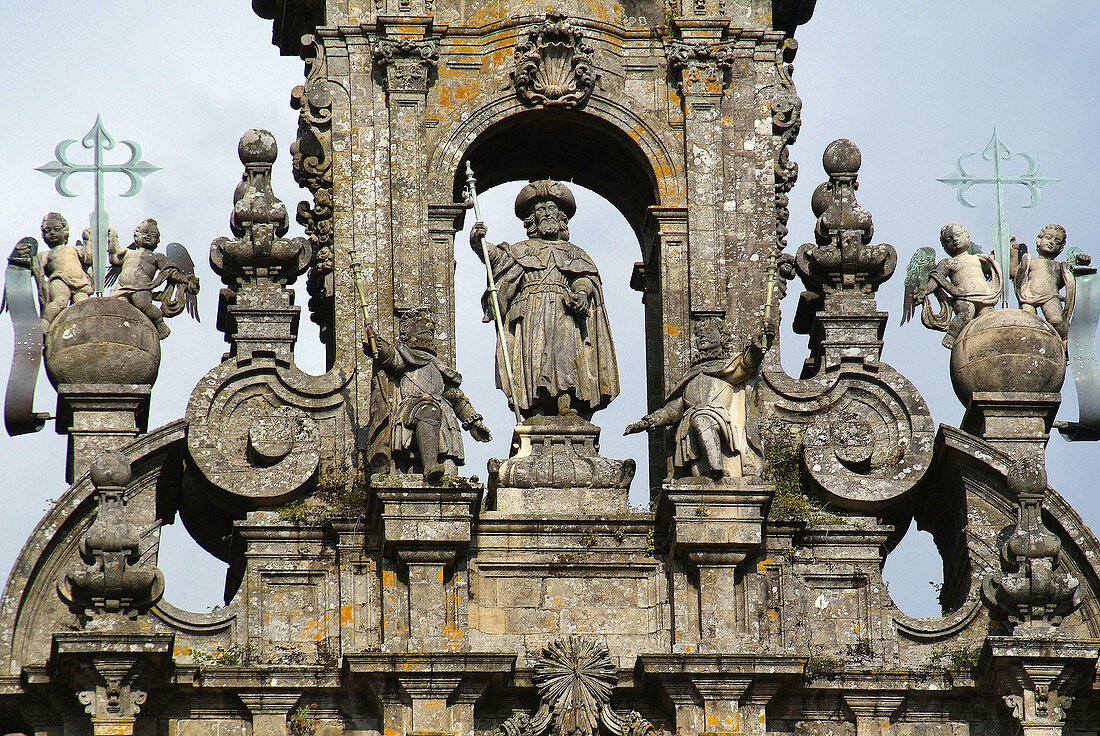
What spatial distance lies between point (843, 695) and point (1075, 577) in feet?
7.29

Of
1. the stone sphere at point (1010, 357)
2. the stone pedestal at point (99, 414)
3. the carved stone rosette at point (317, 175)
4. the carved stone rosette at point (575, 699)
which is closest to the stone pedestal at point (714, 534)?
the carved stone rosette at point (575, 699)

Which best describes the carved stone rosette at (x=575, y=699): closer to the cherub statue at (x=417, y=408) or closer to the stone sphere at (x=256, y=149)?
the cherub statue at (x=417, y=408)

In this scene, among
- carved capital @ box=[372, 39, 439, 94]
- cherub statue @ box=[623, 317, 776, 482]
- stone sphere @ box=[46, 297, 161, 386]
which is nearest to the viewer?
cherub statue @ box=[623, 317, 776, 482]

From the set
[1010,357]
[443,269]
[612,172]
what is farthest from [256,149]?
[1010,357]

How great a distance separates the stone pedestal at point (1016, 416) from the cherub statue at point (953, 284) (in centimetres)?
75

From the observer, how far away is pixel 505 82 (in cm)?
3362

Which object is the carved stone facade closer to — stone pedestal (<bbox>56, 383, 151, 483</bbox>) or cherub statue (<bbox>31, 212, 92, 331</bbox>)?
stone pedestal (<bbox>56, 383, 151, 483</bbox>)

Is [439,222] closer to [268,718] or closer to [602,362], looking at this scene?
[602,362]

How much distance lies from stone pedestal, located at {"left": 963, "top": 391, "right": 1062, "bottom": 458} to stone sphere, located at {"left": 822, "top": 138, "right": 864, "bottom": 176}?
2.42m

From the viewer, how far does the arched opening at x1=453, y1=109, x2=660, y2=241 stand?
3366cm

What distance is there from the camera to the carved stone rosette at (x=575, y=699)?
30594mm

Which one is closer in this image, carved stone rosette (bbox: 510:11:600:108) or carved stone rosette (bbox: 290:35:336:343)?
carved stone rosette (bbox: 290:35:336:343)

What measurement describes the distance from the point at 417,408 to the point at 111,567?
9.54ft

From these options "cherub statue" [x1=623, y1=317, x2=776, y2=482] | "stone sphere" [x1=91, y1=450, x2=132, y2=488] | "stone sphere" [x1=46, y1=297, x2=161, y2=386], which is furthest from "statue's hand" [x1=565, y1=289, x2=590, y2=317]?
"stone sphere" [x1=91, y1=450, x2=132, y2=488]
